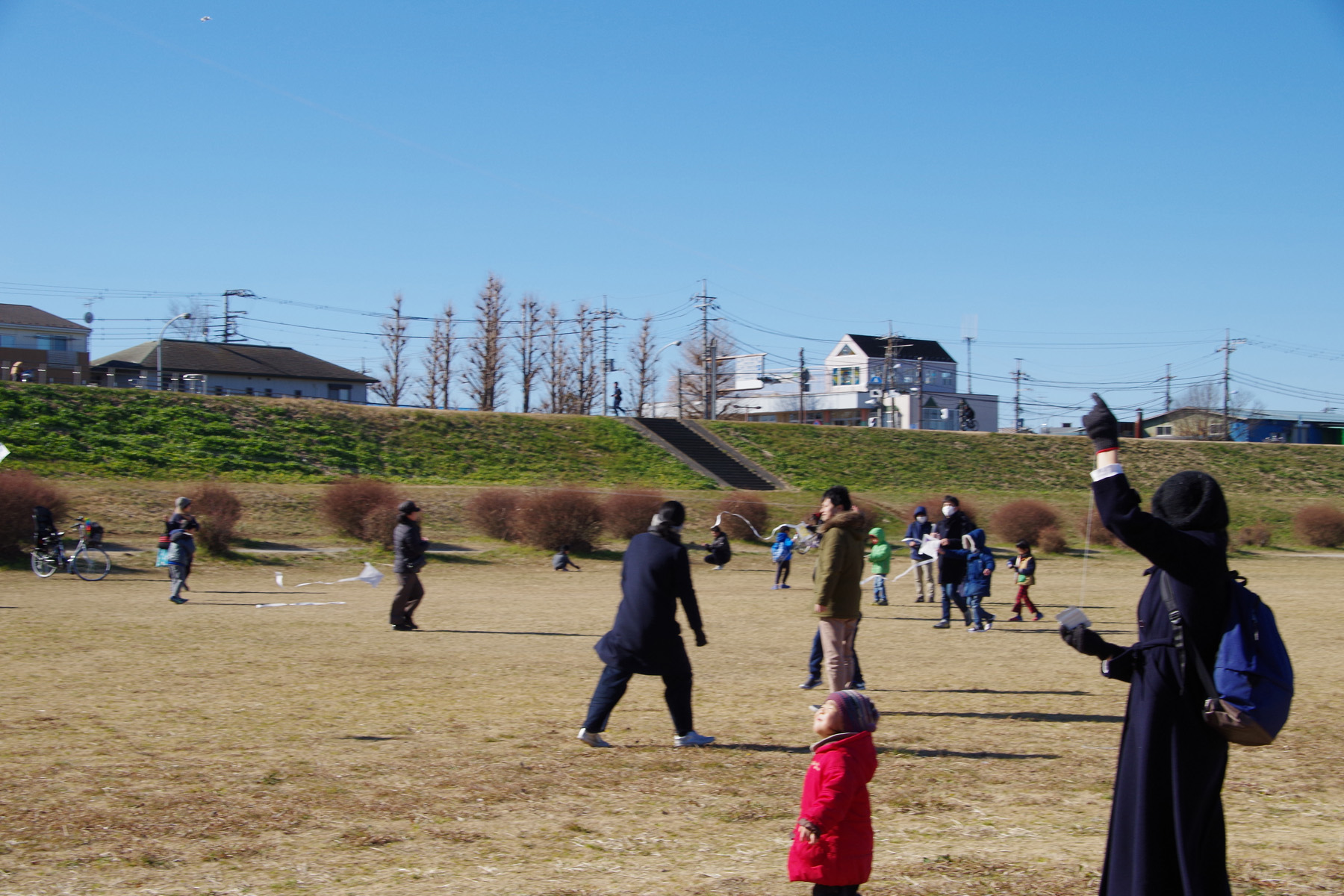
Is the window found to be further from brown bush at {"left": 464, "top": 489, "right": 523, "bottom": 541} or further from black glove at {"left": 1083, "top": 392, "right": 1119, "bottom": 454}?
black glove at {"left": 1083, "top": 392, "right": 1119, "bottom": 454}

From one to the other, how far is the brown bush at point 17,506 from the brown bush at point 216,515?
126 inches

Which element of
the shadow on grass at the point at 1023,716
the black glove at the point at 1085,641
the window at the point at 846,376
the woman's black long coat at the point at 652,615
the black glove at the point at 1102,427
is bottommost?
the shadow on grass at the point at 1023,716

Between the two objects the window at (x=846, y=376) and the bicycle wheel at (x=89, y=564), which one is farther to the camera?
the window at (x=846, y=376)

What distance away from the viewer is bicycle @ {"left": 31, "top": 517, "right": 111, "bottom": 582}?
68.9ft

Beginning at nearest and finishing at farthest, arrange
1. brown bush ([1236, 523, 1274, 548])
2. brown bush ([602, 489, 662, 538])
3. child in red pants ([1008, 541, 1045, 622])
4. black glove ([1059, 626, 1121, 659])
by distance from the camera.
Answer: black glove ([1059, 626, 1121, 659]) → child in red pants ([1008, 541, 1045, 622]) → brown bush ([602, 489, 662, 538]) → brown bush ([1236, 523, 1274, 548])

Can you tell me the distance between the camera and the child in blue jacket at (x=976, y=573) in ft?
47.2

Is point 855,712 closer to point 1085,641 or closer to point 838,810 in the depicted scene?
point 838,810

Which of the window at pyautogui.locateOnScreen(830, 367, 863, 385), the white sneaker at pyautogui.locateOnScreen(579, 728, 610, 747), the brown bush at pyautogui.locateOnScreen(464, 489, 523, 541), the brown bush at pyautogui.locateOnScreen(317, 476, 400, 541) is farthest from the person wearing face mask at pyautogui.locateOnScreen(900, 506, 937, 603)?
the window at pyautogui.locateOnScreen(830, 367, 863, 385)

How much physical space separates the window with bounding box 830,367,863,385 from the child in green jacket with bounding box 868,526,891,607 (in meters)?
98.3

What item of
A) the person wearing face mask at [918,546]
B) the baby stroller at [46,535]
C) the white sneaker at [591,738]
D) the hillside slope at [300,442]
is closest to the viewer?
the white sneaker at [591,738]

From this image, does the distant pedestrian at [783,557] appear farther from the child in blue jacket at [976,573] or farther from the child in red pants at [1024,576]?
the child in blue jacket at [976,573]

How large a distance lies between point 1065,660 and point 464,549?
19.2 metres

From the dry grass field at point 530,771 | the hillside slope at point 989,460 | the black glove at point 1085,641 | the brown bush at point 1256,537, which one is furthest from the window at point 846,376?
the black glove at point 1085,641

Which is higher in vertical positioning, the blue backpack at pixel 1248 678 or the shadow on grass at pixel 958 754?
the blue backpack at pixel 1248 678
